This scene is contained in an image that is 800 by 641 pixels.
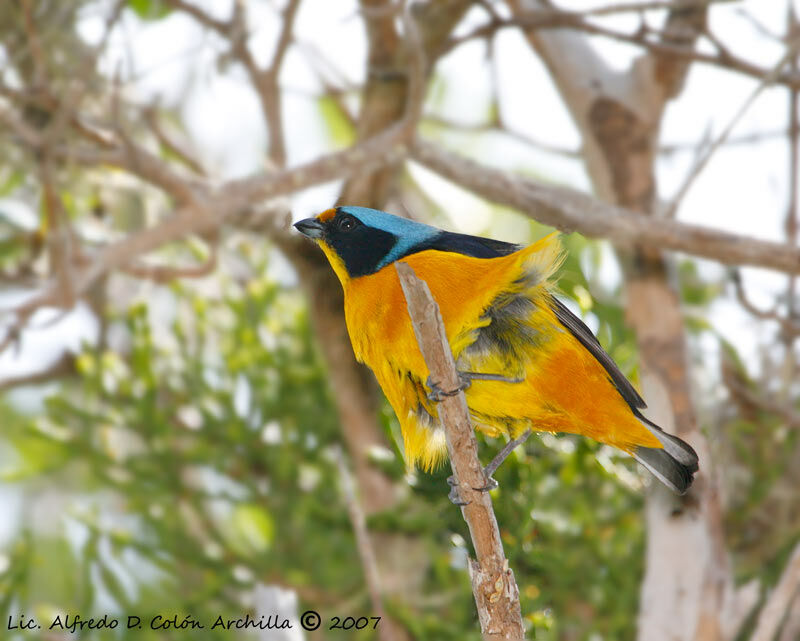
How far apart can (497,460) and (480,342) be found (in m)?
0.22

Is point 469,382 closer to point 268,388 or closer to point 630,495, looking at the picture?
point 630,495

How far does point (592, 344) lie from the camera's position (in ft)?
5.98

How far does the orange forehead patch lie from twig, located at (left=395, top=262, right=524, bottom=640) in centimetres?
51

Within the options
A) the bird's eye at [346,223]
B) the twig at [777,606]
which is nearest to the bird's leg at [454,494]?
the bird's eye at [346,223]

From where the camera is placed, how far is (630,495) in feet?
11.4

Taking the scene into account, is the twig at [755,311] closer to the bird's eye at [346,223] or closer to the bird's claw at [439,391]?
the bird's eye at [346,223]

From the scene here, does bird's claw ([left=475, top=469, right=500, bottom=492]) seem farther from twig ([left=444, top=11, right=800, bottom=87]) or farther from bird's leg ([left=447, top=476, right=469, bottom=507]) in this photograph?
twig ([left=444, top=11, right=800, bottom=87])

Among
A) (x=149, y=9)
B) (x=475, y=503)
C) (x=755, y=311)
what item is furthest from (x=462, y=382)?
(x=149, y=9)

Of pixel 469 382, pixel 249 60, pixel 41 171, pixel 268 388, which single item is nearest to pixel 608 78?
pixel 249 60

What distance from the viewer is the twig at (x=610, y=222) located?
8.95ft

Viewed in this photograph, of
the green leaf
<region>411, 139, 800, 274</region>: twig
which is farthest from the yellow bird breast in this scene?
the green leaf

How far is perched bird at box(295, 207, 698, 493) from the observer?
177cm

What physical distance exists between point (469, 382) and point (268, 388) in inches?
92.6

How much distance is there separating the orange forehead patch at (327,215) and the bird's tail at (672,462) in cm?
75
